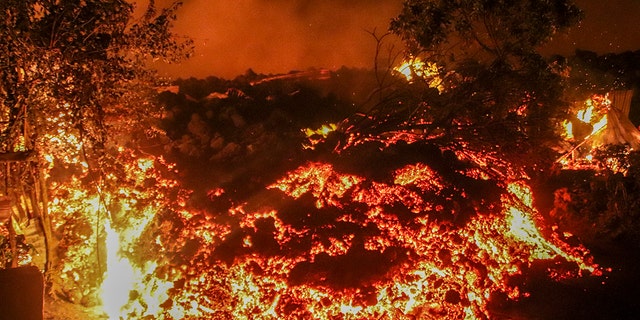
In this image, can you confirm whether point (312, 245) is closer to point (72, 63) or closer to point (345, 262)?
point (345, 262)

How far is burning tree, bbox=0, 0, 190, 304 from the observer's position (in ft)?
20.5

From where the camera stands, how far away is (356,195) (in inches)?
352

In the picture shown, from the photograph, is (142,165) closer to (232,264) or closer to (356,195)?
(232,264)

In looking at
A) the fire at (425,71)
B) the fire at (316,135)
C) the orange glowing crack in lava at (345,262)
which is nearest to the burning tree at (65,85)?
the orange glowing crack in lava at (345,262)

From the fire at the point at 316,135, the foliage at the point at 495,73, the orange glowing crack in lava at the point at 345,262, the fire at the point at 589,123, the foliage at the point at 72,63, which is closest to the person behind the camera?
the foliage at the point at 72,63

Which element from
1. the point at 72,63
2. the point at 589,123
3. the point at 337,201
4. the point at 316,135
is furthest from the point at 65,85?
the point at 589,123

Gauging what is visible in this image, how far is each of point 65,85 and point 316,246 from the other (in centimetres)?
481

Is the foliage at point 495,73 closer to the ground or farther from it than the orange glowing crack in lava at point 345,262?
farther from it

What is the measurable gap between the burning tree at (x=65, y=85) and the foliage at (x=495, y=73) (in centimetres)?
492

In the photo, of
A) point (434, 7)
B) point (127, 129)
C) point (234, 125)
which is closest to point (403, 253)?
point (434, 7)

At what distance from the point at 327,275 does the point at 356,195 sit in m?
2.09

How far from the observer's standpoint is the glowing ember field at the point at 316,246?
7.15 m

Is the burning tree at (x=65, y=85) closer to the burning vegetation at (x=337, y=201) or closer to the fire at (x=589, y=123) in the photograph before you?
the burning vegetation at (x=337, y=201)

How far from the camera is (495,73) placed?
29.9ft
